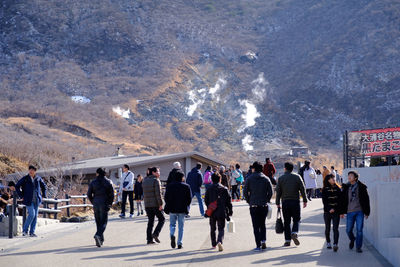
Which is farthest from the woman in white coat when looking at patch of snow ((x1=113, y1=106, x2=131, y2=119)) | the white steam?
the white steam

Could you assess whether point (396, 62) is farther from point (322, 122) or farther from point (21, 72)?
point (21, 72)

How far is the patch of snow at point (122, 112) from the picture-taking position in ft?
280

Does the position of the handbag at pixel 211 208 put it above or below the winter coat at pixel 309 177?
below

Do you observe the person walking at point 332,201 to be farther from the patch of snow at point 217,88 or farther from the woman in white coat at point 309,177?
the patch of snow at point 217,88

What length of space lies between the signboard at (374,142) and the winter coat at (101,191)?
351 inches

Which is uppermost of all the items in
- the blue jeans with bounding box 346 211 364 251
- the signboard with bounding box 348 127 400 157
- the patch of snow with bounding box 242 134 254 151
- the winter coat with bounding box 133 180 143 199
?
the patch of snow with bounding box 242 134 254 151

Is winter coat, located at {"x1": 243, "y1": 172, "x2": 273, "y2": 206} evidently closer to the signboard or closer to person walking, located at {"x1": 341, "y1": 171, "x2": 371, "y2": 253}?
person walking, located at {"x1": 341, "y1": 171, "x2": 371, "y2": 253}

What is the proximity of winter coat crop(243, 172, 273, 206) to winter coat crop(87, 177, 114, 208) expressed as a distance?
9.77 ft

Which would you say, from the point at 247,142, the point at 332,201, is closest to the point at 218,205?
the point at 332,201

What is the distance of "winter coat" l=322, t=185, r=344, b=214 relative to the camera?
12.2 meters

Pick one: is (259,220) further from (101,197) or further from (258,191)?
(101,197)

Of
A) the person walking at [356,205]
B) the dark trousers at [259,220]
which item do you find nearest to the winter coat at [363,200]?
the person walking at [356,205]

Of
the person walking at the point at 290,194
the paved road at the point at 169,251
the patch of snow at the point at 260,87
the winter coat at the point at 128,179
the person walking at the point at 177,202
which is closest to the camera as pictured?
the paved road at the point at 169,251

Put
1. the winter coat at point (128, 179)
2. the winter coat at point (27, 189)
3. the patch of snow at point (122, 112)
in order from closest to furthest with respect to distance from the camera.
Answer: the winter coat at point (27, 189) < the winter coat at point (128, 179) < the patch of snow at point (122, 112)
